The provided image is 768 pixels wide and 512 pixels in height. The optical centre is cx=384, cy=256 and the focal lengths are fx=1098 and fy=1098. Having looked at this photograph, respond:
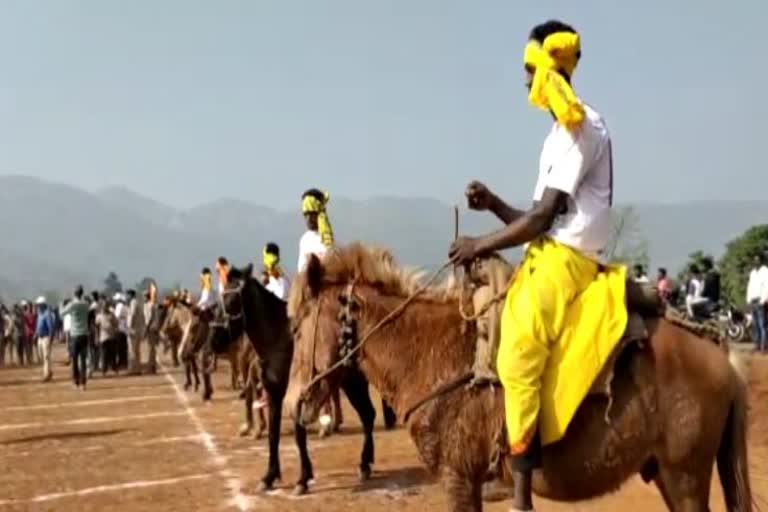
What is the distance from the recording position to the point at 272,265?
1427cm

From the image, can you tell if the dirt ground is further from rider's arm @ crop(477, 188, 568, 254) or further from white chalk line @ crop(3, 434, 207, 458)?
rider's arm @ crop(477, 188, 568, 254)

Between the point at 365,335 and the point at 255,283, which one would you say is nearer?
the point at 365,335

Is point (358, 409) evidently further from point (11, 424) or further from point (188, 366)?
point (188, 366)

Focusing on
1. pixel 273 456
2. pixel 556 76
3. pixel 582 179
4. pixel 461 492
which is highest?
pixel 556 76

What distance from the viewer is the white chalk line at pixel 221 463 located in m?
10.7

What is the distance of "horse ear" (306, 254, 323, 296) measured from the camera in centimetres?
640

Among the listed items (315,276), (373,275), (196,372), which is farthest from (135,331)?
(373,275)

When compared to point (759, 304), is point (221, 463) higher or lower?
lower

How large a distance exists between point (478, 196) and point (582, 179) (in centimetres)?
65

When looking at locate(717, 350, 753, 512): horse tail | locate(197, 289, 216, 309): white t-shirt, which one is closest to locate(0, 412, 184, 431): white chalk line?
locate(197, 289, 216, 309): white t-shirt

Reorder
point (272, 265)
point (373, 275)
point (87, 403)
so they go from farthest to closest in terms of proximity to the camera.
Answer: point (87, 403) < point (272, 265) < point (373, 275)

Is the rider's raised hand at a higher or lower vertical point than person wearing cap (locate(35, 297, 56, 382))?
higher

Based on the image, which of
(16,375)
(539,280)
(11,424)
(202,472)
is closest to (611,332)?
(539,280)

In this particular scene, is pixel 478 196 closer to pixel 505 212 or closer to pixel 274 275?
pixel 505 212
